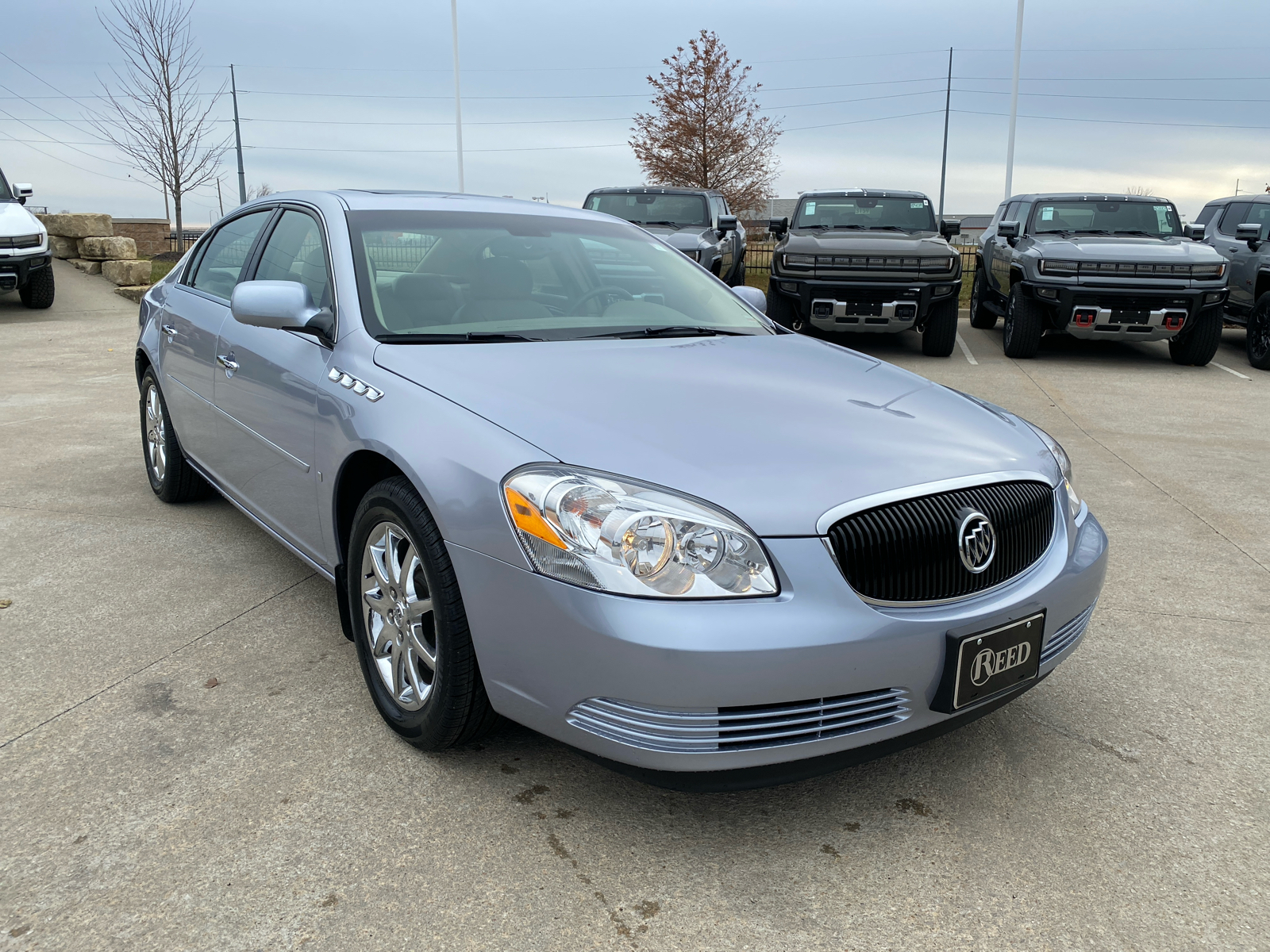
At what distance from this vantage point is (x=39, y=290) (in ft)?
46.3

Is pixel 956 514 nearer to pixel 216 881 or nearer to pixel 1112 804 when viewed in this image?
pixel 1112 804

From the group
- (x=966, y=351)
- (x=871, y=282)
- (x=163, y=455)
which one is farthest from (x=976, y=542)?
(x=966, y=351)

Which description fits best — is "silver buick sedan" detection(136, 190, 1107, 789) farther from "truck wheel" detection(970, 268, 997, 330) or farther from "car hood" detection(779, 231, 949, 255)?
"truck wheel" detection(970, 268, 997, 330)

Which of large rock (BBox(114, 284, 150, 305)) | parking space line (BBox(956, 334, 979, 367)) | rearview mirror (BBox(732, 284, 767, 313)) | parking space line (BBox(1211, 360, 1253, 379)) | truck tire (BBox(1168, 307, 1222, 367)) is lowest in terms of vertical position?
parking space line (BBox(1211, 360, 1253, 379))

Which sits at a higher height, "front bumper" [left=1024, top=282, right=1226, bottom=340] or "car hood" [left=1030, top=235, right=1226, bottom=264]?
"car hood" [left=1030, top=235, right=1226, bottom=264]

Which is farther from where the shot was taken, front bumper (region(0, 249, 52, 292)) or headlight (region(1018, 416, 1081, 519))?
front bumper (region(0, 249, 52, 292))

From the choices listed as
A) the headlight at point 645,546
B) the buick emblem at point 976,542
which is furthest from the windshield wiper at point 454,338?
the buick emblem at point 976,542

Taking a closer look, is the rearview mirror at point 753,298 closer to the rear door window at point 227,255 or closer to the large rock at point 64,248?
the rear door window at point 227,255

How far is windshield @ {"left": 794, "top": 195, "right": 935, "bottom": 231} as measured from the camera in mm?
11484

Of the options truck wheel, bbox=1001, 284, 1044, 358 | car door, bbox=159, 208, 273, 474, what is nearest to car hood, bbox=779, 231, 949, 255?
truck wheel, bbox=1001, 284, 1044, 358

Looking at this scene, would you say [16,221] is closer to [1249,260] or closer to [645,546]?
[645,546]

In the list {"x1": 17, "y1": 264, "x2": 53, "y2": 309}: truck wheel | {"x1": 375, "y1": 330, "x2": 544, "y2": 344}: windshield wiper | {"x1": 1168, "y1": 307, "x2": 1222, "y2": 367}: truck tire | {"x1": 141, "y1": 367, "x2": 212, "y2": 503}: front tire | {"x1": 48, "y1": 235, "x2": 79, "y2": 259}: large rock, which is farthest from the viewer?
{"x1": 48, "y1": 235, "x2": 79, "y2": 259}: large rock

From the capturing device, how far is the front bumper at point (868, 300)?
10305 mm

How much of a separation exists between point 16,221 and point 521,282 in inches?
506
